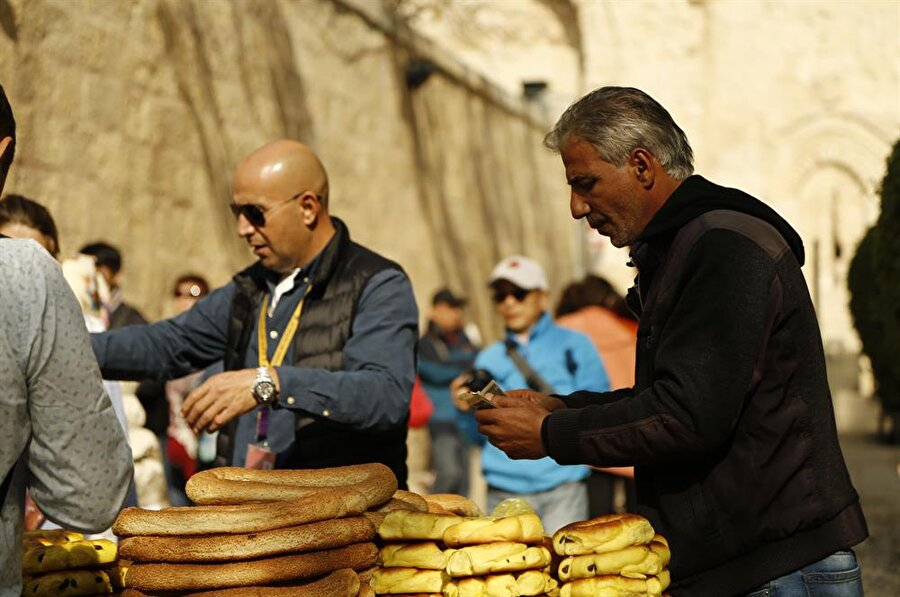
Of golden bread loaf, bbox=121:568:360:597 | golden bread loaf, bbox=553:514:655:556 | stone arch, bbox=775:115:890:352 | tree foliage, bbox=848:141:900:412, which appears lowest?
golden bread loaf, bbox=121:568:360:597

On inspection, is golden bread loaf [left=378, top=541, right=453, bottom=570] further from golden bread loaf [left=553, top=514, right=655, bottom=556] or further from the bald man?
the bald man

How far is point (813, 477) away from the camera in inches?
111

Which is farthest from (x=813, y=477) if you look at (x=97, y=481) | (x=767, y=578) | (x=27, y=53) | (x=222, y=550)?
(x=27, y=53)

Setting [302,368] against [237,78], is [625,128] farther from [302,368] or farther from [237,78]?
[237,78]

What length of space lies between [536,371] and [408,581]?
3845mm

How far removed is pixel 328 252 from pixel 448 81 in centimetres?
1312

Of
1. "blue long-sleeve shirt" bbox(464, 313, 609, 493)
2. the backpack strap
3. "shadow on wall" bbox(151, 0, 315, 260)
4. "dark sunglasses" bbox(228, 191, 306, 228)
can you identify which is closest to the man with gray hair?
"dark sunglasses" bbox(228, 191, 306, 228)

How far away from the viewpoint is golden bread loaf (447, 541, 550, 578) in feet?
9.02

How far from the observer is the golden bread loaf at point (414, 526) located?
2.84m

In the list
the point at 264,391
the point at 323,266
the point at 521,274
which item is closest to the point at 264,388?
the point at 264,391

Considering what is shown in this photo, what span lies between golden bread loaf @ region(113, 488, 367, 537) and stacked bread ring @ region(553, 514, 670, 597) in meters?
0.48

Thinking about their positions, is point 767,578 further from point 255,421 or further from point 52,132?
point 52,132

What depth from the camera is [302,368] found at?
365 cm

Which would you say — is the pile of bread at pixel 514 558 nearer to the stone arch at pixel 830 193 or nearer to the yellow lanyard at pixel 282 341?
the yellow lanyard at pixel 282 341
